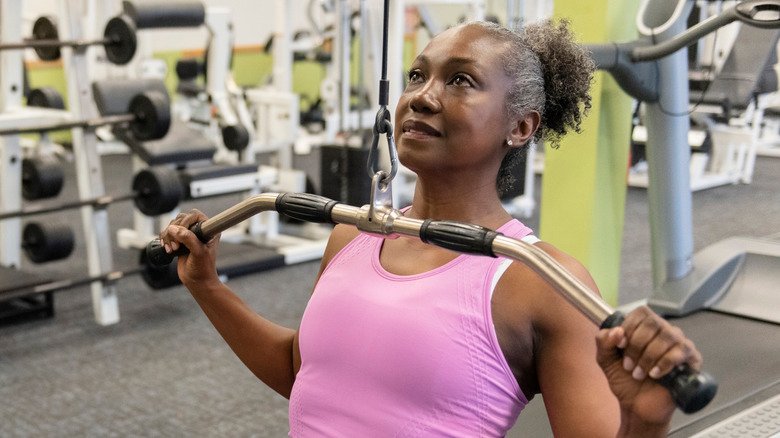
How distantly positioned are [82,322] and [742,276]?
8.32 feet

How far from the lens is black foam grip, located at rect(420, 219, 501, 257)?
99 cm

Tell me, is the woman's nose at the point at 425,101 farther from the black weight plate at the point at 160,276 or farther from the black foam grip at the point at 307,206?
the black weight plate at the point at 160,276

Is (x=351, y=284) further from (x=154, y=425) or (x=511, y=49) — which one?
(x=154, y=425)

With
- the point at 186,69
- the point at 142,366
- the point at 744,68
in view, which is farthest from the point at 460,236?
the point at 186,69

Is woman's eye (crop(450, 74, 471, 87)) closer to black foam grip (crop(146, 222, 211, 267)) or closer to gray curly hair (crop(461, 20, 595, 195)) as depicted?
gray curly hair (crop(461, 20, 595, 195))

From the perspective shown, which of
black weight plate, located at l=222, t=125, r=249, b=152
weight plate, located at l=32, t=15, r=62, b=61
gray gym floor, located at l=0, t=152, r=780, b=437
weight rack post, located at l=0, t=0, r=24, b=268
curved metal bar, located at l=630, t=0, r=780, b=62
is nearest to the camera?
curved metal bar, located at l=630, t=0, r=780, b=62

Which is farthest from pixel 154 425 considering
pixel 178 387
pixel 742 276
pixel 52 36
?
pixel 742 276

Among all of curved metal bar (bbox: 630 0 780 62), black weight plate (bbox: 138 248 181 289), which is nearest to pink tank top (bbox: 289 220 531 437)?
curved metal bar (bbox: 630 0 780 62)

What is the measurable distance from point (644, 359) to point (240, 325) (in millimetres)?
767

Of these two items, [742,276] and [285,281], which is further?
[285,281]

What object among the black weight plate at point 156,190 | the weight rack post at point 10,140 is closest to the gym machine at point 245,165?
the black weight plate at point 156,190

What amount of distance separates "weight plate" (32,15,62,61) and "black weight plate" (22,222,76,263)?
680 millimetres

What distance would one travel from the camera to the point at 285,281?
175 inches

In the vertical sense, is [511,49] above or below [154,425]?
above
